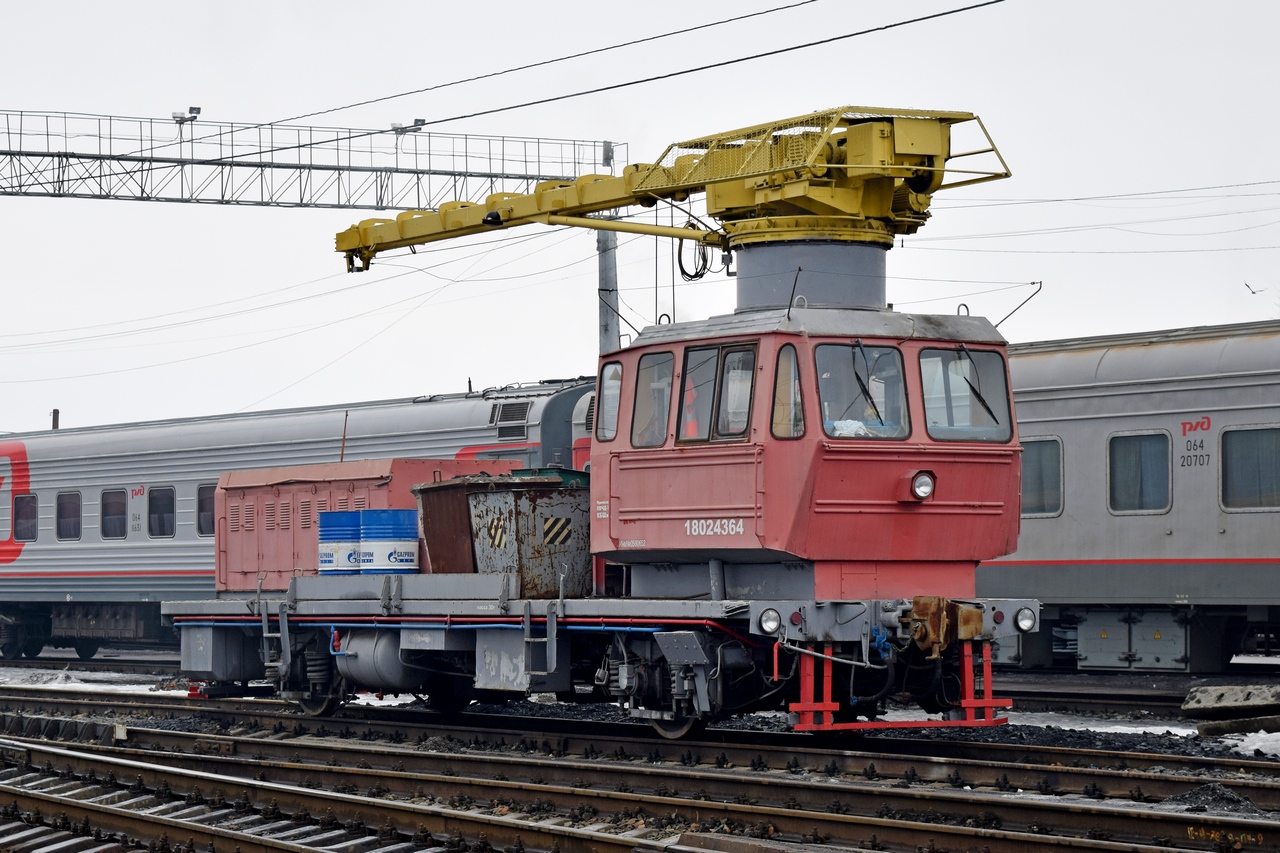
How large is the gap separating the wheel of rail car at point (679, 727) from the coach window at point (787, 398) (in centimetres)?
268

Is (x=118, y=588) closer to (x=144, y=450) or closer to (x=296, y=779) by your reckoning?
(x=144, y=450)

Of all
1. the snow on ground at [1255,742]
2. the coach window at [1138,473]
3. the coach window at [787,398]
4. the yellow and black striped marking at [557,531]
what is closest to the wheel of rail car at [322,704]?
the yellow and black striped marking at [557,531]

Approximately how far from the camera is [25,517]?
2695 cm

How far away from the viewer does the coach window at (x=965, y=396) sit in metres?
12.0

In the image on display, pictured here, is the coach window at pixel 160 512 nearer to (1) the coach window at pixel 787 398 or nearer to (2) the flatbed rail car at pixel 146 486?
(2) the flatbed rail car at pixel 146 486

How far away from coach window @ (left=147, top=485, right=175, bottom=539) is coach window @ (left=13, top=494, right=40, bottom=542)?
10.5 feet

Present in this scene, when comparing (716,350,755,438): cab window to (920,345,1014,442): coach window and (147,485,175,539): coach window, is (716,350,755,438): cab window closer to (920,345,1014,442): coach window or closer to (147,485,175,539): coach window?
(920,345,1014,442): coach window

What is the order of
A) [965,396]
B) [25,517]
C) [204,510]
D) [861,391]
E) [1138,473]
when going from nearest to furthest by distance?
[861,391]
[965,396]
[1138,473]
[204,510]
[25,517]

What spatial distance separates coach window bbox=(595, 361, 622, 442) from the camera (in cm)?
1268

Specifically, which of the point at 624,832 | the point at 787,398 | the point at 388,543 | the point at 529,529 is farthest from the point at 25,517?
the point at 624,832

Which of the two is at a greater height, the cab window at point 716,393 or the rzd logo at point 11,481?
the cab window at point 716,393

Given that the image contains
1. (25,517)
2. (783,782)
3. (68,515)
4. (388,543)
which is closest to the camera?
(783,782)

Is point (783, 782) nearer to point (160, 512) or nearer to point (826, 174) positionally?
point (826, 174)

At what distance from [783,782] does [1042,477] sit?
8.70 metres
